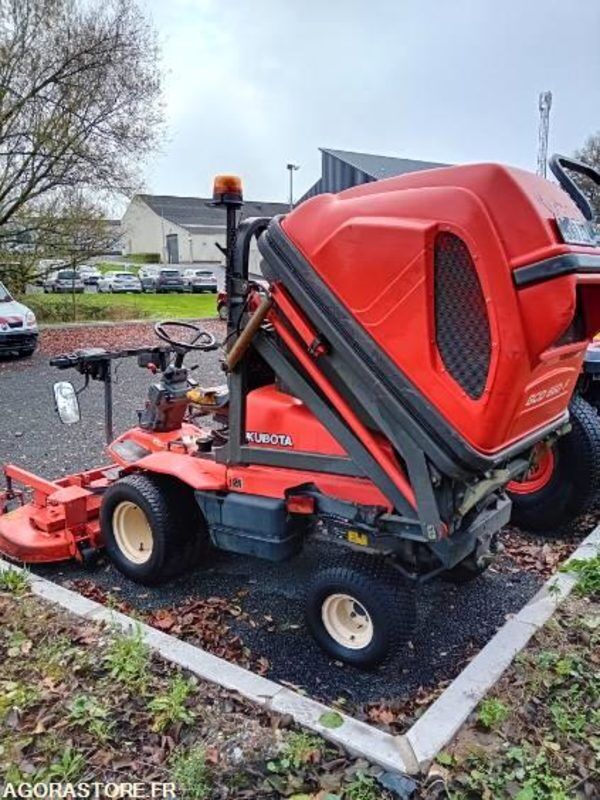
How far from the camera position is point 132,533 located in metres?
3.72

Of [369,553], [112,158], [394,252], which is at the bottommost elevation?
[369,553]

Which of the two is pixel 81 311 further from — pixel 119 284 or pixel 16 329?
pixel 119 284

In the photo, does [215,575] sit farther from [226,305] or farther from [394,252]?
[394,252]

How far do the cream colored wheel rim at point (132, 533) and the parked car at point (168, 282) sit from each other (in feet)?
91.4

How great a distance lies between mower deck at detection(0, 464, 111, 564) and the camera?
3773 mm

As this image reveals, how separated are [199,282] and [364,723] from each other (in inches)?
1166

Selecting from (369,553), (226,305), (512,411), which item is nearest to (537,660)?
(369,553)

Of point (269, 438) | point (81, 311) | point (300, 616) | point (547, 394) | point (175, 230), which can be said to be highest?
point (175, 230)

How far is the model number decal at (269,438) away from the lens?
10.4 ft

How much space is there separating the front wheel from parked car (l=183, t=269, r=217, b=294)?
28.8 metres

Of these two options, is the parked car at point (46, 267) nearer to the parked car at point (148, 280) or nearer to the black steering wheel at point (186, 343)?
the black steering wheel at point (186, 343)

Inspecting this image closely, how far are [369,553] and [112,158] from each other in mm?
13413

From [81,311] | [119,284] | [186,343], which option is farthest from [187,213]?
[186,343]

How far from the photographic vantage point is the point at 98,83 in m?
13.7
